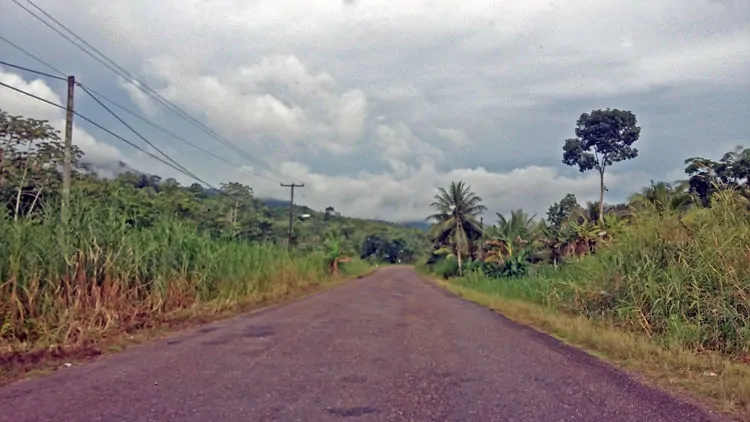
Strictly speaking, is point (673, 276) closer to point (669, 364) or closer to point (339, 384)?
point (669, 364)

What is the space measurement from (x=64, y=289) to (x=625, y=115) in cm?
3804

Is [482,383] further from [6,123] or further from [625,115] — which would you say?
[625,115]

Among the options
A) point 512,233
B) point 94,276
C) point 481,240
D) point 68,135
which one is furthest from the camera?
point 481,240

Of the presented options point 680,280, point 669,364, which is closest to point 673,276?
point 680,280

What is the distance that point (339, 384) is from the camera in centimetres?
695

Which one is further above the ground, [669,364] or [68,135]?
[68,135]

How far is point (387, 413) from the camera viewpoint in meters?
5.70

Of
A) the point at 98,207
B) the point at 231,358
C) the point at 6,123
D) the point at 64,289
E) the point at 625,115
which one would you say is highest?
the point at 625,115

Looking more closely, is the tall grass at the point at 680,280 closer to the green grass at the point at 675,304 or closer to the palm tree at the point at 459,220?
the green grass at the point at 675,304

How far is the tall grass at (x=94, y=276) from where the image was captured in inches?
370

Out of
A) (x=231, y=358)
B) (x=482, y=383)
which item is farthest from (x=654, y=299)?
(x=231, y=358)

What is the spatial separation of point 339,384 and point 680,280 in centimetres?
761

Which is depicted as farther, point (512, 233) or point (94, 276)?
point (512, 233)

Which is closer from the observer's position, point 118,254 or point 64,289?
point 64,289
